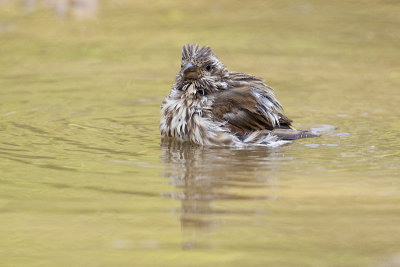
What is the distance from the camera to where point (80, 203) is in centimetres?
545

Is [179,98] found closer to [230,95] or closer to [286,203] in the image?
[230,95]

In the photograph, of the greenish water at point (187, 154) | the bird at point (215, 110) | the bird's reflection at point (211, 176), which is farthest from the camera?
the bird at point (215, 110)

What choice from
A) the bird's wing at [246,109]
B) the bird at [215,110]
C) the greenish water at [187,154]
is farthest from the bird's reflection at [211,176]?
the bird's wing at [246,109]

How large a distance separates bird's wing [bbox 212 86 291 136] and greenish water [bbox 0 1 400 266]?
1.07 ft

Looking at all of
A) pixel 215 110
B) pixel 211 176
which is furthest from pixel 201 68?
pixel 211 176

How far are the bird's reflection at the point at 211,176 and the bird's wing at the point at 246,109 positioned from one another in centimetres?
29

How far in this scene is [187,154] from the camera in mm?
7113

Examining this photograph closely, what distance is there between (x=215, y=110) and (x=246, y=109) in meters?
0.29

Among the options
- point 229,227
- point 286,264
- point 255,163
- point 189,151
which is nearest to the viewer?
point 286,264

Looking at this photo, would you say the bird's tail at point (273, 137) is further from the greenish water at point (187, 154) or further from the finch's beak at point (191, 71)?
the finch's beak at point (191, 71)

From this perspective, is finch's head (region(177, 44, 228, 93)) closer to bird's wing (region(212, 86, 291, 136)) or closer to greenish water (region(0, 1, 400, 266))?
bird's wing (region(212, 86, 291, 136))

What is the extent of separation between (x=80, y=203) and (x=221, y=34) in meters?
7.26

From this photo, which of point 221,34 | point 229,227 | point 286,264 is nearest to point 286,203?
point 229,227

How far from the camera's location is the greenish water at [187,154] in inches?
182
